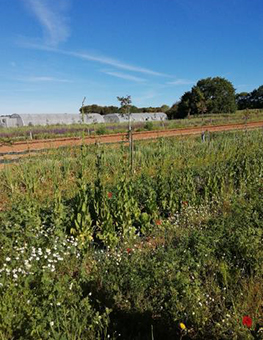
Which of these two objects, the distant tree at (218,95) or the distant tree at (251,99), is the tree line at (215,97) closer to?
the distant tree at (218,95)

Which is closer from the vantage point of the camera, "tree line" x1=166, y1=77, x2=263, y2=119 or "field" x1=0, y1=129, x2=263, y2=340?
"field" x1=0, y1=129, x2=263, y2=340

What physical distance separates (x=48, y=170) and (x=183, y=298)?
222 inches

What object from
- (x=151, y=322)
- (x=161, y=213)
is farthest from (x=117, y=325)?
(x=161, y=213)

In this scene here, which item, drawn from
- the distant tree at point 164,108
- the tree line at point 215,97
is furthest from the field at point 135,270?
the distant tree at point 164,108

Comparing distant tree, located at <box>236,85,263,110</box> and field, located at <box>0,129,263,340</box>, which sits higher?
distant tree, located at <box>236,85,263,110</box>

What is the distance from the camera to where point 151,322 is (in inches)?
96.5

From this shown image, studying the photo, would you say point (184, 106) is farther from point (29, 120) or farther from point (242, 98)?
point (242, 98)

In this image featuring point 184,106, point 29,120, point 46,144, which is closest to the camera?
point 46,144

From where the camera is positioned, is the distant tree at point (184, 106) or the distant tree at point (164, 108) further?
the distant tree at point (164, 108)

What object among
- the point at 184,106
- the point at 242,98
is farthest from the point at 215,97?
the point at 242,98

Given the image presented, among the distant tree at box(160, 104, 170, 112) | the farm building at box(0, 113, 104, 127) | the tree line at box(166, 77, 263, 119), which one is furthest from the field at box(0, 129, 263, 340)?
the distant tree at box(160, 104, 170, 112)

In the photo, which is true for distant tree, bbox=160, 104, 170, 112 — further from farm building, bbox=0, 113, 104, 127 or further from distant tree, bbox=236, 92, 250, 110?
farm building, bbox=0, 113, 104, 127

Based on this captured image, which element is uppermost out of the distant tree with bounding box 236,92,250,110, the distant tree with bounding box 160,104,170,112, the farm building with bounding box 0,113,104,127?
the distant tree with bounding box 236,92,250,110

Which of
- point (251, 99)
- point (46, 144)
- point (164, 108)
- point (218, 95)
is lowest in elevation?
point (46, 144)
